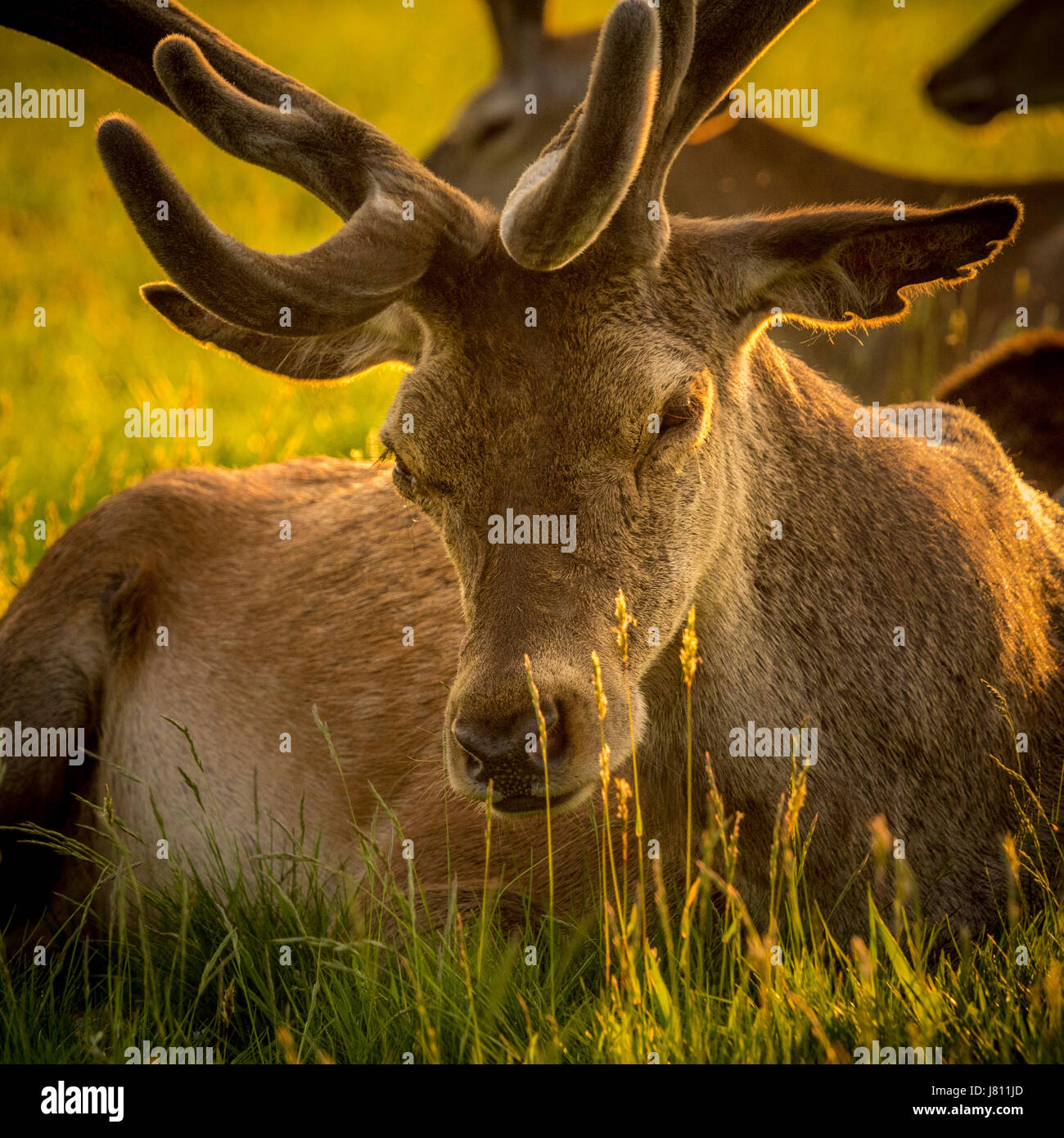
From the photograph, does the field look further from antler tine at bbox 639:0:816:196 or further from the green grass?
antler tine at bbox 639:0:816:196

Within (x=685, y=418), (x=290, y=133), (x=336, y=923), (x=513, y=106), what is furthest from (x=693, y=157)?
(x=336, y=923)

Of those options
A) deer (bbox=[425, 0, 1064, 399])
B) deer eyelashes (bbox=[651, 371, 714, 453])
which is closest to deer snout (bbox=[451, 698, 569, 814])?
deer eyelashes (bbox=[651, 371, 714, 453])

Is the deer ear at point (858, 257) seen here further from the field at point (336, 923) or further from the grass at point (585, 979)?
the field at point (336, 923)

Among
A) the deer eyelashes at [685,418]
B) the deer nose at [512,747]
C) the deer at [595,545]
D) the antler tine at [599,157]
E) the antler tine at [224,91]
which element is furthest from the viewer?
the deer eyelashes at [685,418]

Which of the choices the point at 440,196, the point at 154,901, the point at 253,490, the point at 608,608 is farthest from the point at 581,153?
the point at 253,490

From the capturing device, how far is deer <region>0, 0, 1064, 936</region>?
2904 millimetres

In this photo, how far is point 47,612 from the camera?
15.4ft

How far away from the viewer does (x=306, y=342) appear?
153 inches

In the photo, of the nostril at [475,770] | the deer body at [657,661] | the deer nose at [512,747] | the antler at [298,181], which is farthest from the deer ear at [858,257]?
the nostril at [475,770]

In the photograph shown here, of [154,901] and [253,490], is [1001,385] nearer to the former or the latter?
[253,490]

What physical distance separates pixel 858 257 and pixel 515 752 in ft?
5.26

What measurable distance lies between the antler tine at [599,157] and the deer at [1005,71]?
855cm

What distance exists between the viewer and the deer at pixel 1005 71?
33.6ft
